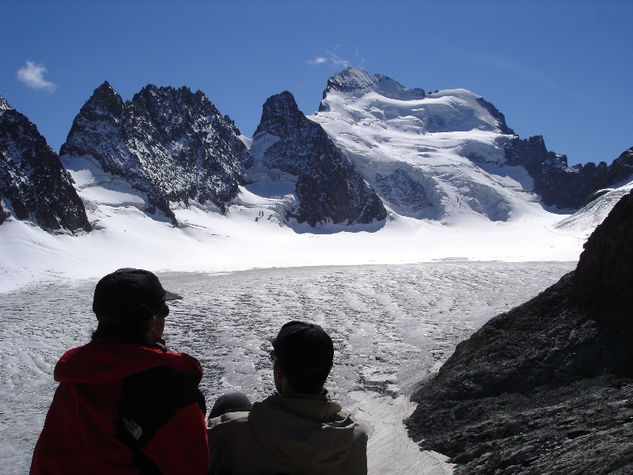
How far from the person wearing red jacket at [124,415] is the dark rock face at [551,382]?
327 cm

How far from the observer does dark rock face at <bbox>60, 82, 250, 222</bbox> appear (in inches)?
3056

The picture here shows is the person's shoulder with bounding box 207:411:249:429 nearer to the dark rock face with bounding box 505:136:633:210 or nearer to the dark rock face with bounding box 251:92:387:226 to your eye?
the dark rock face with bounding box 251:92:387:226

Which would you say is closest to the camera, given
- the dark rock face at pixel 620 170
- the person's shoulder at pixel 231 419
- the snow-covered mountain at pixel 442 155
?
the person's shoulder at pixel 231 419

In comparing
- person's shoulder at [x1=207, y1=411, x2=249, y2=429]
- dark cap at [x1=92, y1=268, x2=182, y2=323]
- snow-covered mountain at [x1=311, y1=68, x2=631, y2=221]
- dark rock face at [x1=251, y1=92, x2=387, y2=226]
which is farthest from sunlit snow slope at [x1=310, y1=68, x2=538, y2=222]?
dark cap at [x1=92, y1=268, x2=182, y2=323]

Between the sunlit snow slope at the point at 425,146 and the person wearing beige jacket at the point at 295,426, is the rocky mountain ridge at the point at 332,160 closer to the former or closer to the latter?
the sunlit snow slope at the point at 425,146

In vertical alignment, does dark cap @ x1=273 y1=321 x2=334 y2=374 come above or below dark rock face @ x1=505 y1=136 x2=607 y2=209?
below

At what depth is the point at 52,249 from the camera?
45250 millimetres

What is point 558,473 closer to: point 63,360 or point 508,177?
point 63,360

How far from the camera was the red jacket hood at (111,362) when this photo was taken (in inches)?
107

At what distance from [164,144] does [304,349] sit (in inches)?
3659

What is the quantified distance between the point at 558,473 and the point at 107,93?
3416 inches

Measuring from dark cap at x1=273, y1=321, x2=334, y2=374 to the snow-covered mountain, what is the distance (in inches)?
4358

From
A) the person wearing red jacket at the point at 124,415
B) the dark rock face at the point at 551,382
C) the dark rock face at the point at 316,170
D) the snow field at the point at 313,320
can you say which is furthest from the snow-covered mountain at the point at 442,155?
the person wearing red jacket at the point at 124,415

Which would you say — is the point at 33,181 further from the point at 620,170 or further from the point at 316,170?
the point at 620,170
